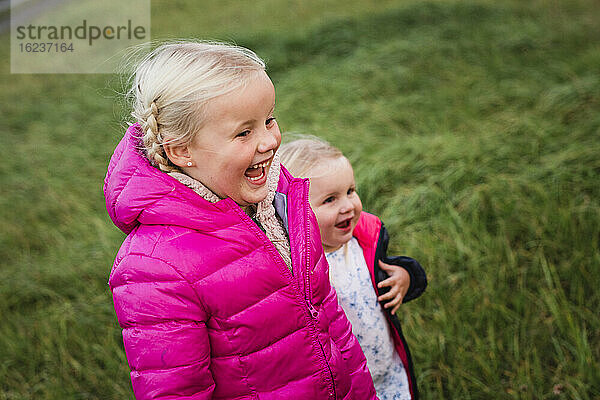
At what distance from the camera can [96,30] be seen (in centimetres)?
817

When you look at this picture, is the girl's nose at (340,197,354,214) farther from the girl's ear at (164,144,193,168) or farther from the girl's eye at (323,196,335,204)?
the girl's ear at (164,144,193,168)

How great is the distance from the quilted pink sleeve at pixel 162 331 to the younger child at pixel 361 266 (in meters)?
0.61

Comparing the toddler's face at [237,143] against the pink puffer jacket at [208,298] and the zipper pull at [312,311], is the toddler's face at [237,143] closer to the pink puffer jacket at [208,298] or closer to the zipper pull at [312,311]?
the pink puffer jacket at [208,298]

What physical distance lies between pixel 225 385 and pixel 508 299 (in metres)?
1.64

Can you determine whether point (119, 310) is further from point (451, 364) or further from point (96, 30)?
point (96, 30)

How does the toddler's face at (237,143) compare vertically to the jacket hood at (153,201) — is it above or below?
above

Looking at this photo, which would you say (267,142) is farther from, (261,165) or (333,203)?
(333,203)

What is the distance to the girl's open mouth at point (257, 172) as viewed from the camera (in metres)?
1.28

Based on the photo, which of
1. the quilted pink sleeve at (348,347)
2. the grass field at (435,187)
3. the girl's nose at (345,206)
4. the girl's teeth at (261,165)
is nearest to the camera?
the girl's teeth at (261,165)

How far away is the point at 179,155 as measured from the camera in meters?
1.27

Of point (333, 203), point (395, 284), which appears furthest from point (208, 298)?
point (395, 284)

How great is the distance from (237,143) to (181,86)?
17 cm

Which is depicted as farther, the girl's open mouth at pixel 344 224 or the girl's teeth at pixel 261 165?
the girl's open mouth at pixel 344 224

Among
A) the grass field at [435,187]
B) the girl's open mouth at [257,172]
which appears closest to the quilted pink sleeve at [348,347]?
the girl's open mouth at [257,172]
